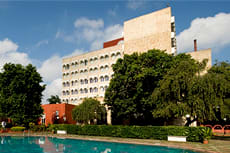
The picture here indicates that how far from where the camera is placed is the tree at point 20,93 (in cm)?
3934

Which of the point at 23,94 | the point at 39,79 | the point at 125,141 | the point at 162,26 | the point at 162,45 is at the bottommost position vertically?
the point at 125,141

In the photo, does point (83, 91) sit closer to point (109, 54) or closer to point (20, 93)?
point (109, 54)

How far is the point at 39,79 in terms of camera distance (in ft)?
142

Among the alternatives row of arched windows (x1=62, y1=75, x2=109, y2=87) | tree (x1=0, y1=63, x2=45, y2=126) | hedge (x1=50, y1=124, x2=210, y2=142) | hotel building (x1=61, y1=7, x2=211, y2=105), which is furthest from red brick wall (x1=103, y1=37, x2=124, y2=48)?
hedge (x1=50, y1=124, x2=210, y2=142)

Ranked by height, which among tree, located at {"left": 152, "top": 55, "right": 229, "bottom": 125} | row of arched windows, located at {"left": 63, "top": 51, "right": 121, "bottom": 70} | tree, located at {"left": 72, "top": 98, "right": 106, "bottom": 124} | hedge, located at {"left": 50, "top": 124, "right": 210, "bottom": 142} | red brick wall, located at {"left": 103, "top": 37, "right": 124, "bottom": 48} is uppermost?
red brick wall, located at {"left": 103, "top": 37, "right": 124, "bottom": 48}

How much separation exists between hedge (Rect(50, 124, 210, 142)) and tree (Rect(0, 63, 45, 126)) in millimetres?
10224

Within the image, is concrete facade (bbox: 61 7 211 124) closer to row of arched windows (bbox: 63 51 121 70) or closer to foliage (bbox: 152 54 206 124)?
row of arched windows (bbox: 63 51 121 70)

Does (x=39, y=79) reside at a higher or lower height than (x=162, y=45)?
lower

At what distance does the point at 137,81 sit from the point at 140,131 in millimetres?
7545

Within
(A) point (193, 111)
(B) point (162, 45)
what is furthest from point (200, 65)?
(B) point (162, 45)

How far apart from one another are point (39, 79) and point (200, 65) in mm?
32399

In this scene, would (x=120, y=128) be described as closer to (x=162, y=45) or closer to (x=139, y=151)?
(x=139, y=151)

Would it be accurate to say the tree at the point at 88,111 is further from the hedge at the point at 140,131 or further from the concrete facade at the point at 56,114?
the concrete facade at the point at 56,114

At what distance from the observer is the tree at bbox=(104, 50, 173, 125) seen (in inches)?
1196
